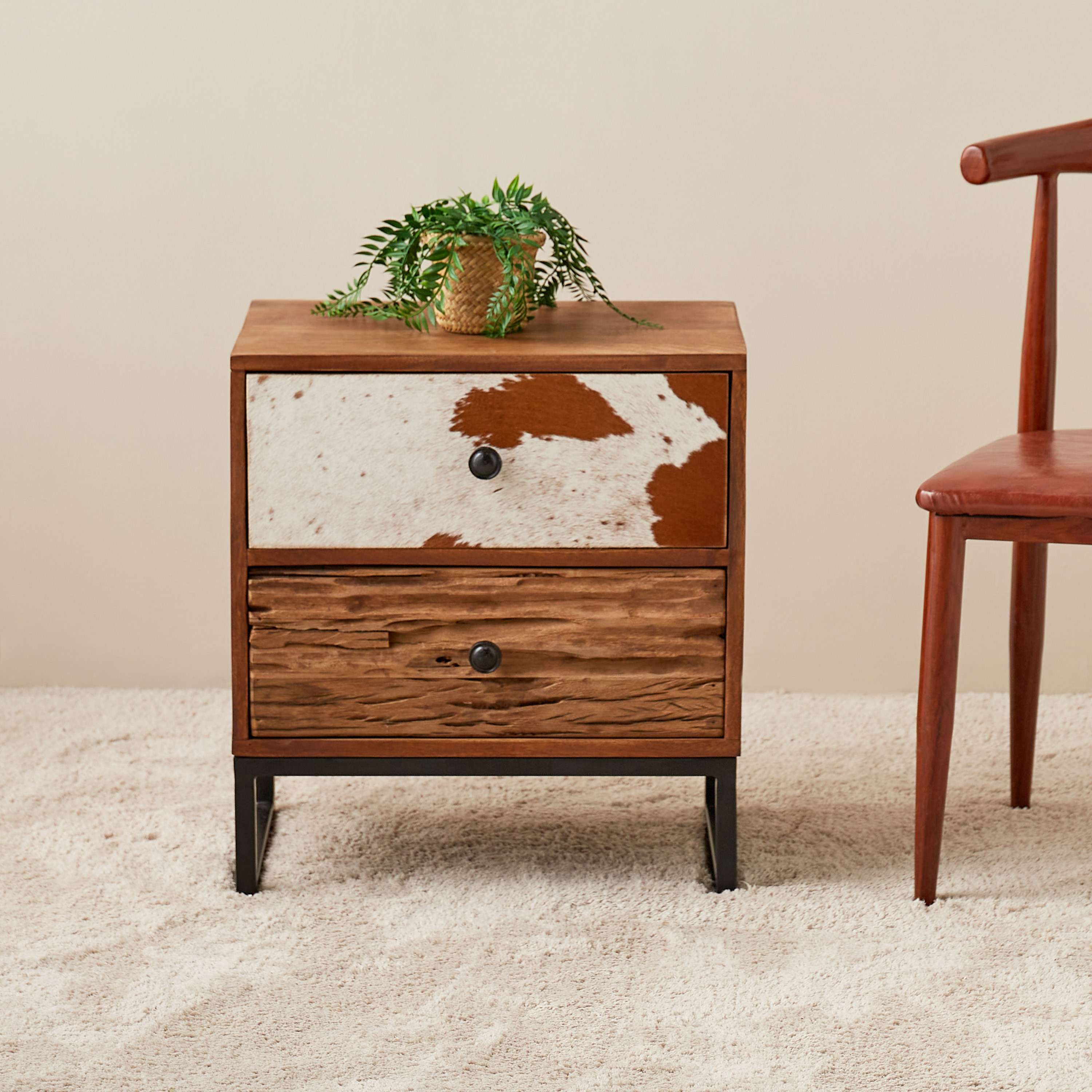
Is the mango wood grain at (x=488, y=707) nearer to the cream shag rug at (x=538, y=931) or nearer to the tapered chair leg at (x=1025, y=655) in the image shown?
the cream shag rug at (x=538, y=931)

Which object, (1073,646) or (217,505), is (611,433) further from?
(1073,646)

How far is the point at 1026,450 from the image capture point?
1479 millimetres

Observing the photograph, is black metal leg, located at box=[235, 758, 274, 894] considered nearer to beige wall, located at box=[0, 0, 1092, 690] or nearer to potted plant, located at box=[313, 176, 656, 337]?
potted plant, located at box=[313, 176, 656, 337]

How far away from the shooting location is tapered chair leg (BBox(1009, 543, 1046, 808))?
1666 mm

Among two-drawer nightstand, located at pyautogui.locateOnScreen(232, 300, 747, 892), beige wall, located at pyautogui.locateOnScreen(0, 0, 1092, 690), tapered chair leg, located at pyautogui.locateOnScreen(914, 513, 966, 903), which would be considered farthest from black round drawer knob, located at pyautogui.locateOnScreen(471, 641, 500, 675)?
beige wall, located at pyautogui.locateOnScreen(0, 0, 1092, 690)

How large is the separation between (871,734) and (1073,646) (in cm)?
40

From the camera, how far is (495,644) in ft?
4.72

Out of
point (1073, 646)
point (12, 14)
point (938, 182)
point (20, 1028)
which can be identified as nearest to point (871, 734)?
point (1073, 646)

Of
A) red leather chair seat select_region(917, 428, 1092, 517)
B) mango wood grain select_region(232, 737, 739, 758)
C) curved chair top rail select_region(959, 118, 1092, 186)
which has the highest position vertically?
curved chair top rail select_region(959, 118, 1092, 186)

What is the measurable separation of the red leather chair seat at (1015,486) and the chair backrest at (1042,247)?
0.16 m

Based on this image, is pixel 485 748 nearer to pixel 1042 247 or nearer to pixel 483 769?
pixel 483 769

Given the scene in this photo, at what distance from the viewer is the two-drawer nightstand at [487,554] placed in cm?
138

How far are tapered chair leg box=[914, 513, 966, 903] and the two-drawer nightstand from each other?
0.19 m

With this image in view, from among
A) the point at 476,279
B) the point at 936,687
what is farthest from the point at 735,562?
the point at 476,279
